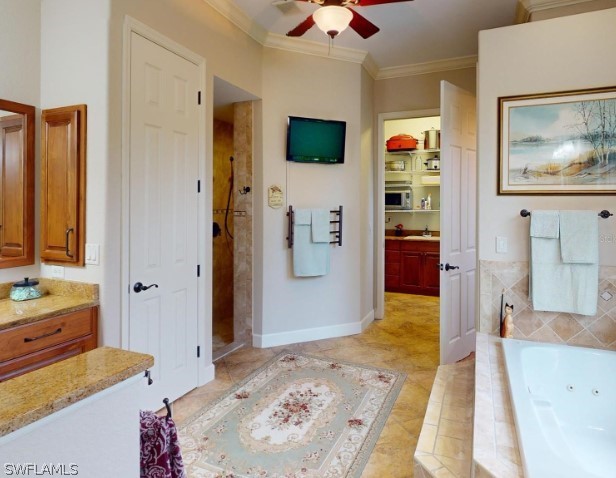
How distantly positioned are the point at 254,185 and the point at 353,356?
6.22ft

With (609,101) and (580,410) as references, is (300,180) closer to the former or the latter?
(609,101)

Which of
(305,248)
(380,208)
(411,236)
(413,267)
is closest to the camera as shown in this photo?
(305,248)

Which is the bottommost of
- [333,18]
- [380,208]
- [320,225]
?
[320,225]

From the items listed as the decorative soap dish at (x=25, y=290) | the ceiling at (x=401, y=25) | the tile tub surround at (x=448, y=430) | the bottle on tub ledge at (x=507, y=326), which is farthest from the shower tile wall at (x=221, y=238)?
the bottle on tub ledge at (x=507, y=326)

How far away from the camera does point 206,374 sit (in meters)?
2.99

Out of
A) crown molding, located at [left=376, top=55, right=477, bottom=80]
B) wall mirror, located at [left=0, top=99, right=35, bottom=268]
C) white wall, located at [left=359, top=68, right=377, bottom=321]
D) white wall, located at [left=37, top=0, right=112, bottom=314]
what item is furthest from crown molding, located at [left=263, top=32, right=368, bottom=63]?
wall mirror, located at [left=0, top=99, right=35, bottom=268]

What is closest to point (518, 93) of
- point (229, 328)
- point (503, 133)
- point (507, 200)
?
point (503, 133)

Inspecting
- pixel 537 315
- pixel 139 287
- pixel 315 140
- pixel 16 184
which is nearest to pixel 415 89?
pixel 315 140

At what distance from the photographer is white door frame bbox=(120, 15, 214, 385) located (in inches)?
89.3

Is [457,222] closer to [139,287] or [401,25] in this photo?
[401,25]

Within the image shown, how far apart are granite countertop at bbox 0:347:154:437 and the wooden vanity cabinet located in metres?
1.18

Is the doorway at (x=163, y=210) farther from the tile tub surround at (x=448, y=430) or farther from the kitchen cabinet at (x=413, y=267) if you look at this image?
the kitchen cabinet at (x=413, y=267)

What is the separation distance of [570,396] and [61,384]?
2.46 m

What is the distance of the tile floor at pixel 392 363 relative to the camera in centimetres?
214
